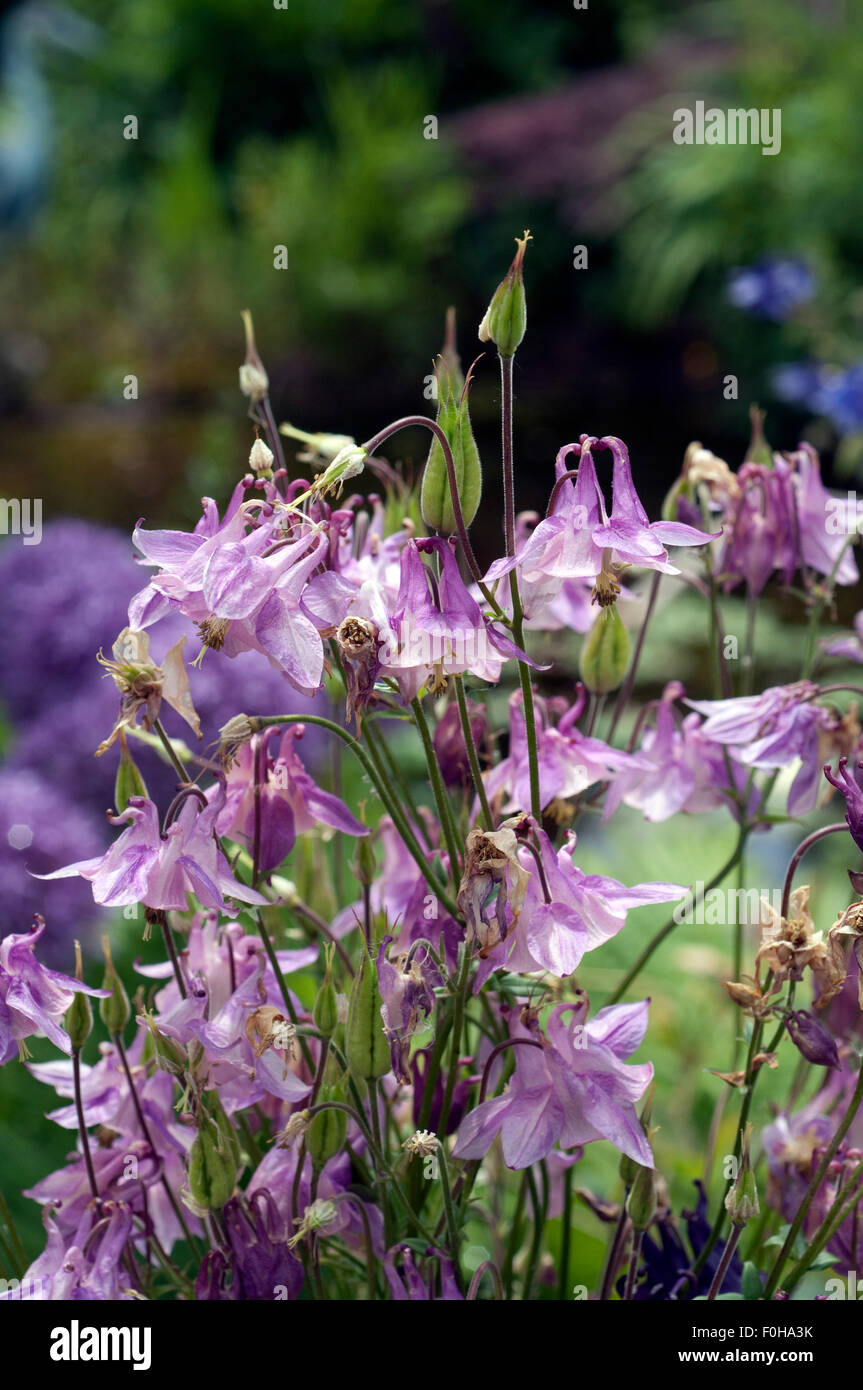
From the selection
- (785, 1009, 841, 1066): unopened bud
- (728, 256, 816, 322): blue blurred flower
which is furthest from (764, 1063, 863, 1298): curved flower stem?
(728, 256, 816, 322): blue blurred flower

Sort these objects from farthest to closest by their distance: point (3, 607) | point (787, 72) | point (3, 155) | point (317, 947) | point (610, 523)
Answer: point (787, 72) → point (3, 155) → point (3, 607) → point (317, 947) → point (610, 523)

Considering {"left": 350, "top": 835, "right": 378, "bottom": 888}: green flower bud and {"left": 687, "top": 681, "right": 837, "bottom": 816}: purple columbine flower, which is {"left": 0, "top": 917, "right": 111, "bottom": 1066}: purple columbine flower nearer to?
{"left": 350, "top": 835, "right": 378, "bottom": 888}: green flower bud

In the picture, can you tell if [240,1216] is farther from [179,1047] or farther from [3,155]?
[3,155]

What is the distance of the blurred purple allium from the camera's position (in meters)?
0.72

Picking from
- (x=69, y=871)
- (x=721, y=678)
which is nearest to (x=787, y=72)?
(x=721, y=678)

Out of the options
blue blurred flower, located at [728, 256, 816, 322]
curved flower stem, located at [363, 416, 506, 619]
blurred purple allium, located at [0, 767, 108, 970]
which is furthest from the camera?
blue blurred flower, located at [728, 256, 816, 322]

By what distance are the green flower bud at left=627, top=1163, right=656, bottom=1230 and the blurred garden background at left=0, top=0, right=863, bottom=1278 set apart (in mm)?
939

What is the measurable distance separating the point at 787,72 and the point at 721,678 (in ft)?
9.91

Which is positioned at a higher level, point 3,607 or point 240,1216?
point 3,607

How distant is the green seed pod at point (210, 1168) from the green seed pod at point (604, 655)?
0.59 feet

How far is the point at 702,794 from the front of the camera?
43 cm

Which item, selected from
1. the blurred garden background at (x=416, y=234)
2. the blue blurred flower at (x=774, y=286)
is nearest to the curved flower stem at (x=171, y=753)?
the blurred garden background at (x=416, y=234)

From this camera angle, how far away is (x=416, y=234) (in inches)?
115

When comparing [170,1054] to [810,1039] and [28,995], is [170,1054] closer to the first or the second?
[28,995]
